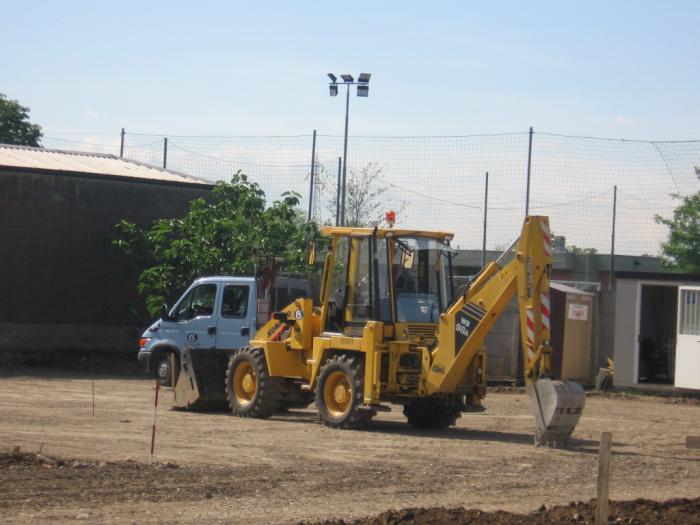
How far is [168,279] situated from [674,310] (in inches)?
479

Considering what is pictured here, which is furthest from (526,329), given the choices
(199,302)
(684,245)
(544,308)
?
(684,245)

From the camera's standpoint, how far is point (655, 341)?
90.4ft

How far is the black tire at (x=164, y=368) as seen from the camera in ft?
73.2

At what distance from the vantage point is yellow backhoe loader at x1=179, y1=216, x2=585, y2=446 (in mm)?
14727

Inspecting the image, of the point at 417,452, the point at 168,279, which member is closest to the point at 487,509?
the point at 417,452

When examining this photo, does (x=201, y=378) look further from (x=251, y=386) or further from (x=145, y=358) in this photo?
(x=145, y=358)

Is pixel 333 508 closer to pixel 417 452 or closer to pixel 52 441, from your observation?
pixel 417 452

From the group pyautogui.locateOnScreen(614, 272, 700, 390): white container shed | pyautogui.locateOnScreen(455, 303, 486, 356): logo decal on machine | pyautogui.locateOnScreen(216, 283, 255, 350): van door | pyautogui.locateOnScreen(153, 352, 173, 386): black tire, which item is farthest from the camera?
pyautogui.locateOnScreen(614, 272, 700, 390): white container shed

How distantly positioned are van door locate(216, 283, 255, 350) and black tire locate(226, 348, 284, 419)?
3032 millimetres

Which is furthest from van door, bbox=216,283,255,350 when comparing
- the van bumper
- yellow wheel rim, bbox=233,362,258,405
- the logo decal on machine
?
the logo decal on machine

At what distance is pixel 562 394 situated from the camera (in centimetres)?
1414

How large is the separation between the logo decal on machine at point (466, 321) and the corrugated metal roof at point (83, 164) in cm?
1679

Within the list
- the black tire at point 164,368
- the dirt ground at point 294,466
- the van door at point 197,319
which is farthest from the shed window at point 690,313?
the black tire at point 164,368

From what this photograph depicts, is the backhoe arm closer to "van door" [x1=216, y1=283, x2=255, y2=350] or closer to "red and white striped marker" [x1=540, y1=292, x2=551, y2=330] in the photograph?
"red and white striped marker" [x1=540, y1=292, x2=551, y2=330]
